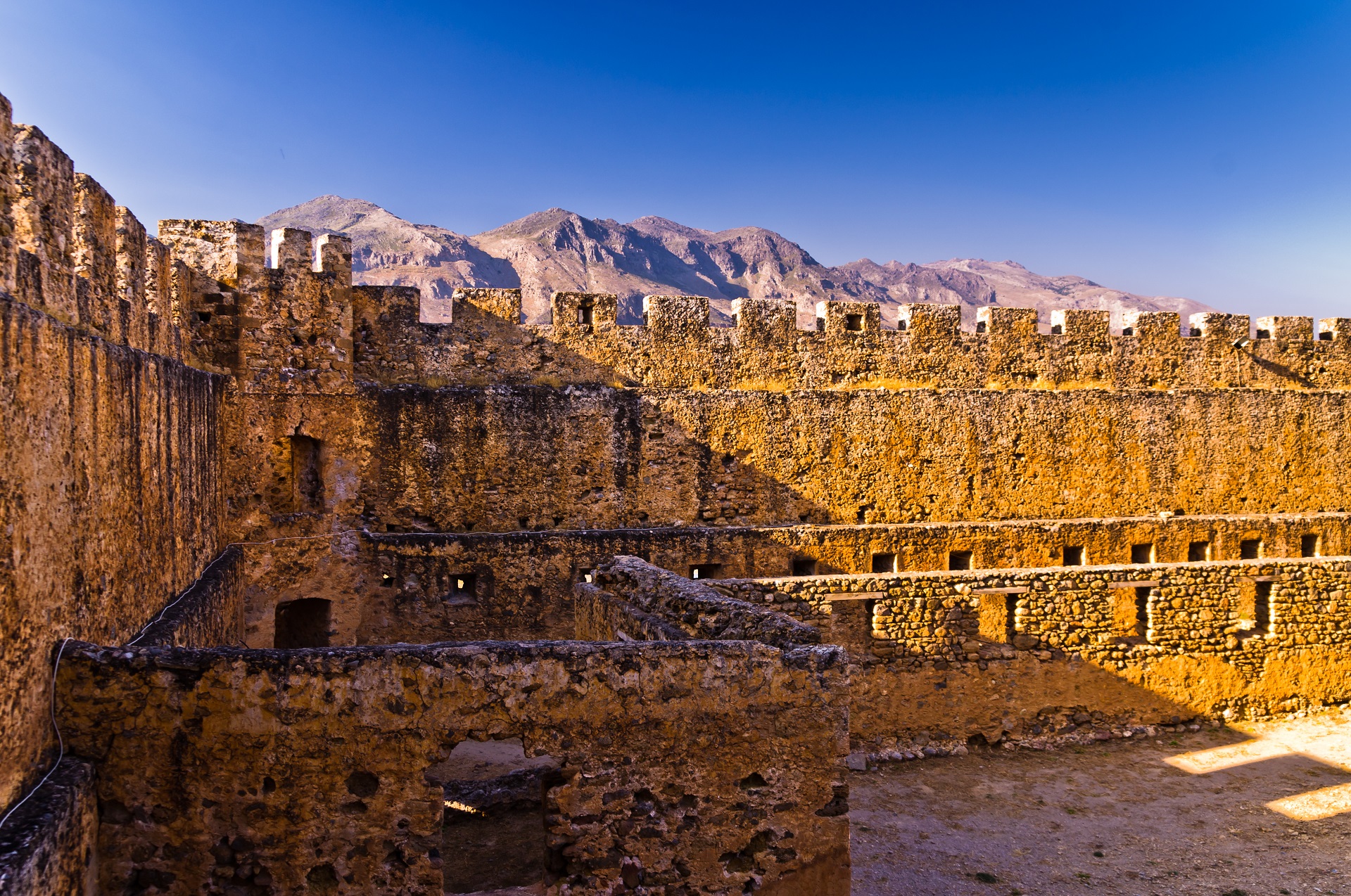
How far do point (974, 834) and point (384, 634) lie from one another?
21.4ft

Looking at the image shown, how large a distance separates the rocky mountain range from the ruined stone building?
36.0 metres

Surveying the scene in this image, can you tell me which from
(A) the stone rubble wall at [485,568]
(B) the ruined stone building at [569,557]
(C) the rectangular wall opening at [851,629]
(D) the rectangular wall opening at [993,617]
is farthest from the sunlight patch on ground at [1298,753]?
(A) the stone rubble wall at [485,568]

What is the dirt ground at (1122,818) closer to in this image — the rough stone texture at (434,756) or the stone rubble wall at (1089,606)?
the stone rubble wall at (1089,606)

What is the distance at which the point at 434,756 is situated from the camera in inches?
208

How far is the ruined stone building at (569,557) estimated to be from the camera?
507 cm

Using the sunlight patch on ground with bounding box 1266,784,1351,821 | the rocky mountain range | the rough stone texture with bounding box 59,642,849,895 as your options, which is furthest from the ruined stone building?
the rocky mountain range

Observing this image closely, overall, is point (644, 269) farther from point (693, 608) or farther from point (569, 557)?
point (693, 608)

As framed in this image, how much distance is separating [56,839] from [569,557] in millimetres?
7204

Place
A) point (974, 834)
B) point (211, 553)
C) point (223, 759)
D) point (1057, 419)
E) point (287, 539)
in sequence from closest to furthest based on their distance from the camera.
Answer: point (223, 759)
point (974, 834)
point (211, 553)
point (287, 539)
point (1057, 419)

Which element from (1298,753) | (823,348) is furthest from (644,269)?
(1298,753)

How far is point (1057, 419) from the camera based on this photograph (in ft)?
46.8

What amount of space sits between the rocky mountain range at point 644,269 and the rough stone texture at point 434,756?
44.6 m

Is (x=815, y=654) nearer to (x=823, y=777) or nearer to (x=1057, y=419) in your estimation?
(x=823, y=777)

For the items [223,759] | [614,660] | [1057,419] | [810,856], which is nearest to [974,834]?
[810,856]
